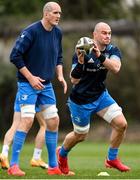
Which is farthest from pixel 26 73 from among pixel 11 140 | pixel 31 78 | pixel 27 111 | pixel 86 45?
pixel 11 140

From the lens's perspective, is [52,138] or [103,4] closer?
[52,138]

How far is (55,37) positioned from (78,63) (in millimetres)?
608

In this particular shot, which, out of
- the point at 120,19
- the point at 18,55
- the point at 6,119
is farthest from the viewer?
the point at 120,19

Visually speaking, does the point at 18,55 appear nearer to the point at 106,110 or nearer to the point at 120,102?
the point at 106,110

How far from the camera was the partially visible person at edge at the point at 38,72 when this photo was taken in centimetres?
1134

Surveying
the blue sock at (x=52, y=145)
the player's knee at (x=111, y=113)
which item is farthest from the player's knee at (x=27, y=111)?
the player's knee at (x=111, y=113)

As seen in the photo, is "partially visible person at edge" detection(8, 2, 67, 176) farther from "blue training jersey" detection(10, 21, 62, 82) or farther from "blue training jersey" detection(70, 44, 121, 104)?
"blue training jersey" detection(70, 44, 121, 104)

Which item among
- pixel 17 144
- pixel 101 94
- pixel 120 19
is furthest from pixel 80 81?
pixel 120 19

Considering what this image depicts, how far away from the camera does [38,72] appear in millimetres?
11523

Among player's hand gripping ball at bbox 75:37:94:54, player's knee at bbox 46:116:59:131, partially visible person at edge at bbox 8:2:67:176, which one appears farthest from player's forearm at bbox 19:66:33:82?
player's hand gripping ball at bbox 75:37:94:54

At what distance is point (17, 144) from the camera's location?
11391mm

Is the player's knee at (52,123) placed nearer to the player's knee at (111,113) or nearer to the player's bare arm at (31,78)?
the player's bare arm at (31,78)

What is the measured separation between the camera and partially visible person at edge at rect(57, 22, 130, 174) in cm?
1148

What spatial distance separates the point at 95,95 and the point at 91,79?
271 millimetres
